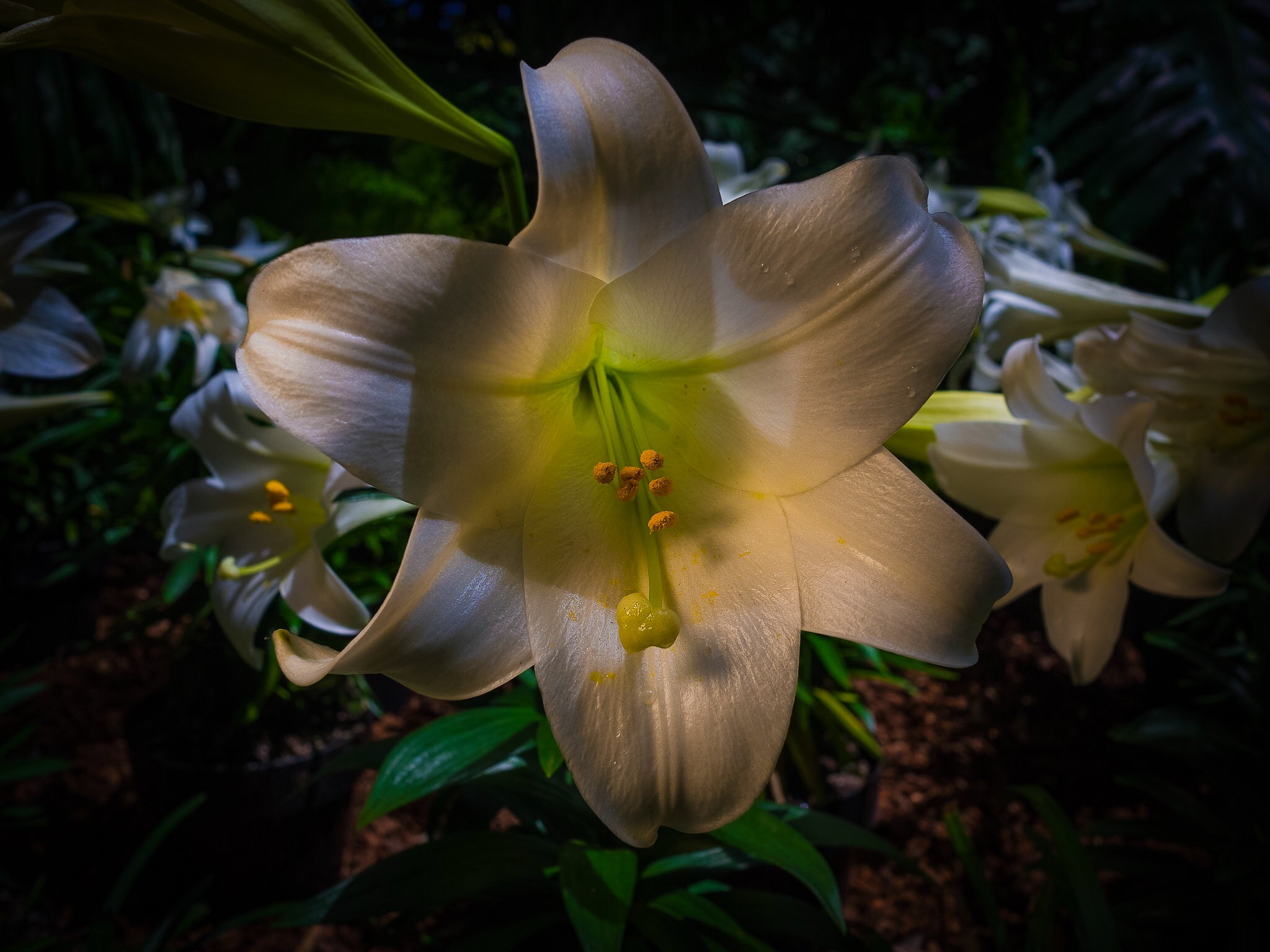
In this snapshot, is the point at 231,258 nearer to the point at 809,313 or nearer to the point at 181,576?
the point at 181,576

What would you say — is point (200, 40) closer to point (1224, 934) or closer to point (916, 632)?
point (916, 632)

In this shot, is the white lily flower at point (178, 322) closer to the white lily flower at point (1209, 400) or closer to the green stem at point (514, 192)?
the green stem at point (514, 192)

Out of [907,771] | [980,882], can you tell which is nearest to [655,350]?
[980,882]

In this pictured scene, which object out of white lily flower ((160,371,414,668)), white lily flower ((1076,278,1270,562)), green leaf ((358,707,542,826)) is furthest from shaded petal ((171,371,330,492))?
white lily flower ((1076,278,1270,562))

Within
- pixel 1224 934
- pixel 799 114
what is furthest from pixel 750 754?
pixel 799 114

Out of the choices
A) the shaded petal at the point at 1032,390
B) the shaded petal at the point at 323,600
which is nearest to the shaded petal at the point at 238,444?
the shaded petal at the point at 323,600

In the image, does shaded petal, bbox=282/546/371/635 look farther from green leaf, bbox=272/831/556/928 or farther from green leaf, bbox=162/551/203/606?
green leaf, bbox=162/551/203/606
